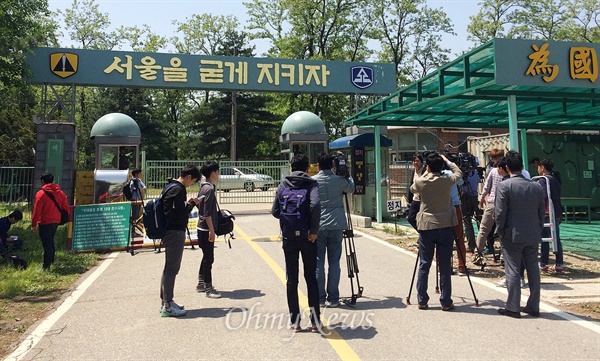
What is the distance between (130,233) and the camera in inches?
385

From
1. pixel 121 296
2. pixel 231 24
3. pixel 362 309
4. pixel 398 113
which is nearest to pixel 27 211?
pixel 121 296

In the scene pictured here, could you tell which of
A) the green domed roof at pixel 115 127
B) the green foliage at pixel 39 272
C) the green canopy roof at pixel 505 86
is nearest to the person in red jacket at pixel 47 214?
the green foliage at pixel 39 272

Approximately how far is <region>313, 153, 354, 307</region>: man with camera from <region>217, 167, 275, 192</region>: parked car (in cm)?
1490

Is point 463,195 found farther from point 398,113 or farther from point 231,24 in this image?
point 231,24

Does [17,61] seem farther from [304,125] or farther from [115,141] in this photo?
[304,125]

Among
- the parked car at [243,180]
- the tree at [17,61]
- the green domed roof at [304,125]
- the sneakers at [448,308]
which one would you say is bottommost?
the sneakers at [448,308]

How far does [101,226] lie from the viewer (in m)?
9.37

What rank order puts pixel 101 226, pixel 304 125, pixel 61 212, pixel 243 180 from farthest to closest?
pixel 243 180 → pixel 304 125 → pixel 101 226 → pixel 61 212

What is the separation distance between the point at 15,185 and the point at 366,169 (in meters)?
A: 12.4

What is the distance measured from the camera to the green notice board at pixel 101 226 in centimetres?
920

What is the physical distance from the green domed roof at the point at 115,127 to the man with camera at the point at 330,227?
12902 millimetres

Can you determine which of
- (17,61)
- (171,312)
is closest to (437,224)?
Answer: (171,312)

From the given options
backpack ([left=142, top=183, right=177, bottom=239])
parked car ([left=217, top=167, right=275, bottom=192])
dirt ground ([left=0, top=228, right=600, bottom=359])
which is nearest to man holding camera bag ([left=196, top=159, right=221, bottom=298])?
backpack ([left=142, top=183, right=177, bottom=239])

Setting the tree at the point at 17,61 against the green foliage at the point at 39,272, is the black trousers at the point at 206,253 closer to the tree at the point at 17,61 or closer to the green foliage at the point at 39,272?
the green foliage at the point at 39,272
